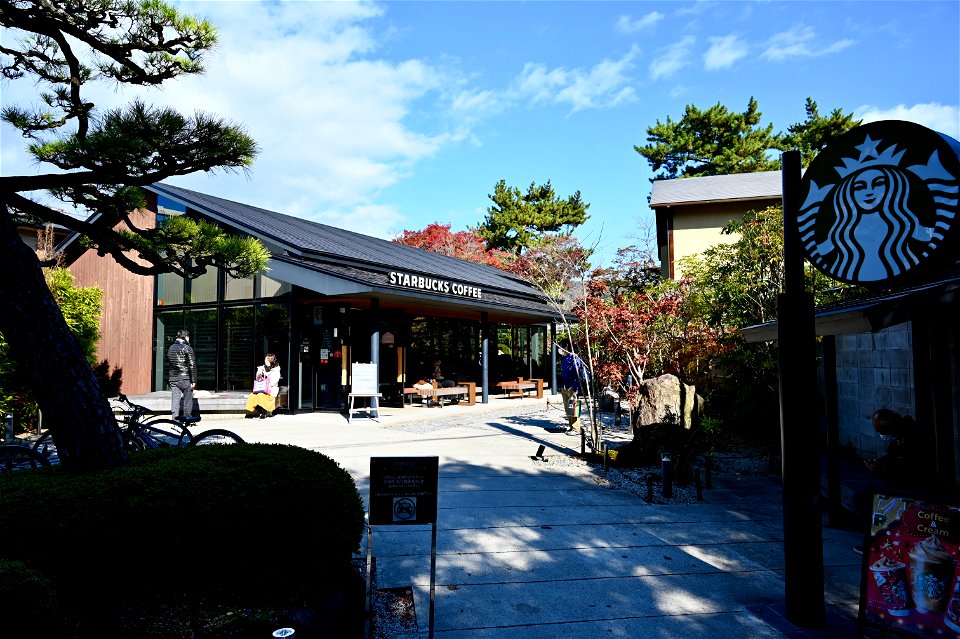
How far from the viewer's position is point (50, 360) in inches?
152

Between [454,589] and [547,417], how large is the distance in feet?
33.1

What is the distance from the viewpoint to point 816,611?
3617 mm

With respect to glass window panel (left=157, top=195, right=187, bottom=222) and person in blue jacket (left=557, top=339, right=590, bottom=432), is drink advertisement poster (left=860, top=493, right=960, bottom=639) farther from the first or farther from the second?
glass window panel (left=157, top=195, right=187, bottom=222)

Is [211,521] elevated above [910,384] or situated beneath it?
situated beneath

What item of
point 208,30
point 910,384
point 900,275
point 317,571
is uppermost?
point 208,30

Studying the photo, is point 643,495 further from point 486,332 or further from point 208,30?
point 486,332

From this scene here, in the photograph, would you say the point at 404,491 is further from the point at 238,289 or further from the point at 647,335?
the point at 238,289

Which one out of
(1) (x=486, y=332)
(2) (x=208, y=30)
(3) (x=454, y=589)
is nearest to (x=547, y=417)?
(1) (x=486, y=332)

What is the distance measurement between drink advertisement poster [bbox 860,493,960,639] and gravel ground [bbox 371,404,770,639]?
2635 millimetres

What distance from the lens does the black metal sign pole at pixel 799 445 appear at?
3.65 m

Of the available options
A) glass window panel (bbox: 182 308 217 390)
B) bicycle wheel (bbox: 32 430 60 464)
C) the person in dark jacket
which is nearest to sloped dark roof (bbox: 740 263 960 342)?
bicycle wheel (bbox: 32 430 60 464)

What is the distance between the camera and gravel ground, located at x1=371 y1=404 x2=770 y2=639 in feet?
12.0

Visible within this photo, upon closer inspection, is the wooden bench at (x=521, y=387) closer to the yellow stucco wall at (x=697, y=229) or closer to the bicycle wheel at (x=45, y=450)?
the yellow stucco wall at (x=697, y=229)

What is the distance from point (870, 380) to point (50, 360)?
9.38 m
